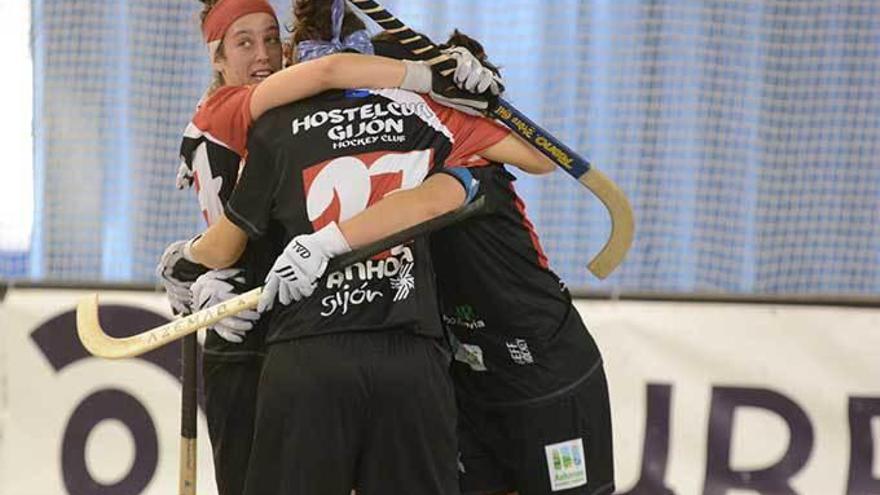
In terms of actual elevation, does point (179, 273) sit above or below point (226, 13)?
below

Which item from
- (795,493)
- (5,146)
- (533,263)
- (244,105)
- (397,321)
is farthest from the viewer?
(5,146)

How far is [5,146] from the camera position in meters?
4.35

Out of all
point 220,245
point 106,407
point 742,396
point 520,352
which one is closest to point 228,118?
point 220,245

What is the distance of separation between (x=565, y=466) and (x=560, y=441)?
0.05m

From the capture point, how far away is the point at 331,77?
2.39 m

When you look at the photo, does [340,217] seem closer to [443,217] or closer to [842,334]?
[443,217]

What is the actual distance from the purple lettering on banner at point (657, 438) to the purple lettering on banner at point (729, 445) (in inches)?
4.4

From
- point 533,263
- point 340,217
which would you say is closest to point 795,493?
point 533,263

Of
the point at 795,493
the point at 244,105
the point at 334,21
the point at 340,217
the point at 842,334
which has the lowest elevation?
the point at 795,493

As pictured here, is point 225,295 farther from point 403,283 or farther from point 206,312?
point 403,283

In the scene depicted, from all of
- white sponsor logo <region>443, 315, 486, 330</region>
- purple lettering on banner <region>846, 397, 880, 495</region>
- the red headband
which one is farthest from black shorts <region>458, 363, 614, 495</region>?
purple lettering on banner <region>846, 397, 880, 495</region>

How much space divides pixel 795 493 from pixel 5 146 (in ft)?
8.28

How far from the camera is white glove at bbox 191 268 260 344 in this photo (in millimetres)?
2619

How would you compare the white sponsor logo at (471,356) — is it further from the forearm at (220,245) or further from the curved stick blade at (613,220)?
the forearm at (220,245)
